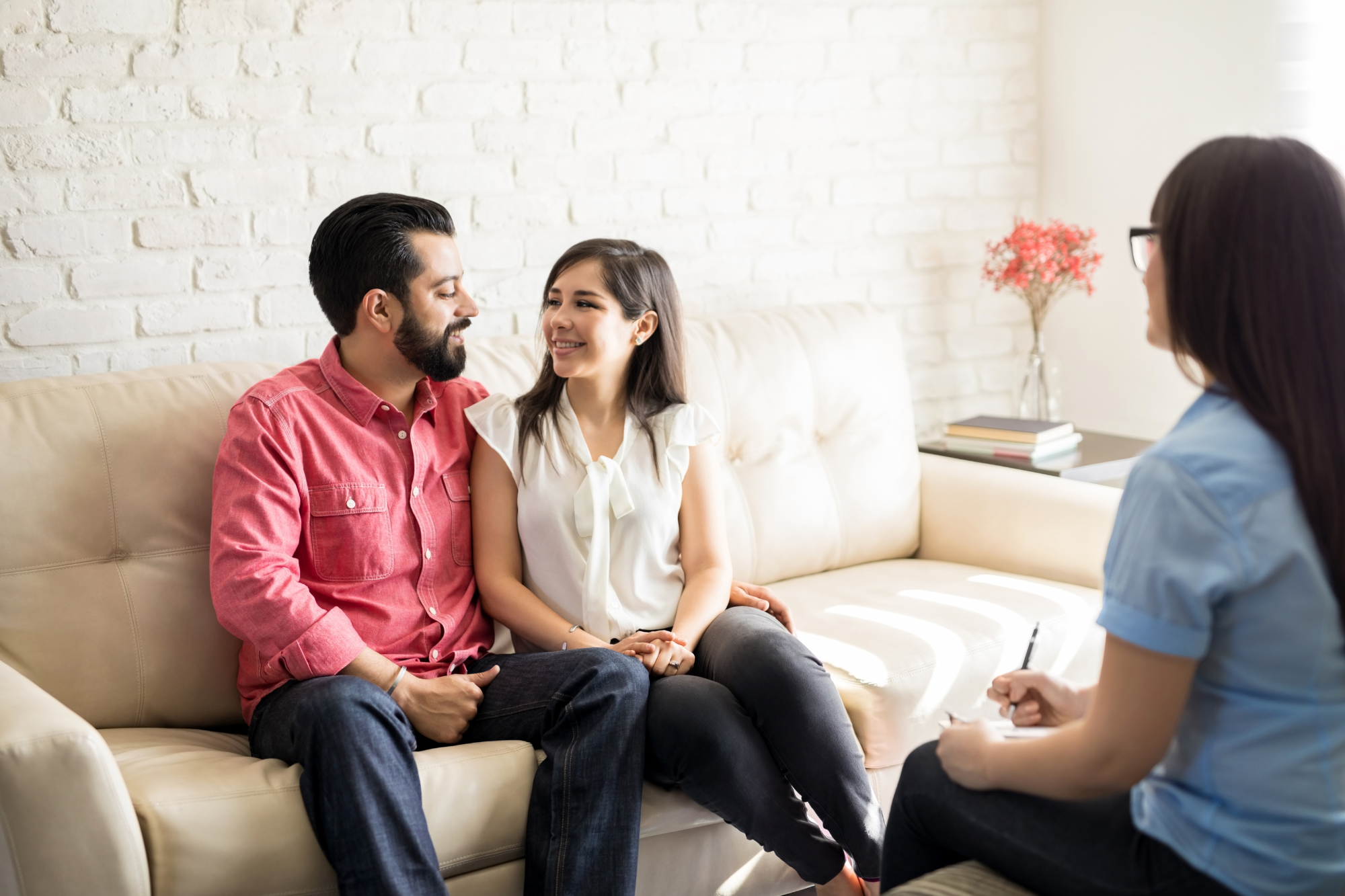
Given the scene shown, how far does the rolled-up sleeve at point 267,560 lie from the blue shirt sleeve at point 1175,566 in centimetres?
104

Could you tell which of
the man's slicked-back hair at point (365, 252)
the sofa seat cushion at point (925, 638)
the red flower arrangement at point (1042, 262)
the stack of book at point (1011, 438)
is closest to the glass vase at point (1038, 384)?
the red flower arrangement at point (1042, 262)

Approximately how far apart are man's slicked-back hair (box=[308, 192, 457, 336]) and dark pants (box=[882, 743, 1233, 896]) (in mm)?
1048

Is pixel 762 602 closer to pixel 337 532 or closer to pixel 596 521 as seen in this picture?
pixel 596 521

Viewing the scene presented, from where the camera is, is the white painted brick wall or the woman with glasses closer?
the woman with glasses

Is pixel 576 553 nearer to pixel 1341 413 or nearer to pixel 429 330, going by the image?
pixel 429 330

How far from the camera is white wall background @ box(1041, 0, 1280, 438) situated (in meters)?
→ 2.73

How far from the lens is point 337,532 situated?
1.70 meters

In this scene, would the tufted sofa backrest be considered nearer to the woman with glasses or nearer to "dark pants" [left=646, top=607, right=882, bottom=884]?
"dark pants" [left=646, top=607, right=882, bottom=884]

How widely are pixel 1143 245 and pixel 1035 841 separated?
23.0 inches

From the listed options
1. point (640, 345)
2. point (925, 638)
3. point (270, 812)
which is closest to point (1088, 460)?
point (925, 638)

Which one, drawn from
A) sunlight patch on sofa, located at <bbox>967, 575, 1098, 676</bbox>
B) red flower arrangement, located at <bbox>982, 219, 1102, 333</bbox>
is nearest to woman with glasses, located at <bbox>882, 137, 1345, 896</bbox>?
sunlight patch on sofa, located at <bbox>967, 575, 1098, 676</bbox>

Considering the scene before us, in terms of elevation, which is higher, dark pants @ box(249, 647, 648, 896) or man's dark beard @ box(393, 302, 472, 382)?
man's dark beard @ box(393, 302, 472, 382)

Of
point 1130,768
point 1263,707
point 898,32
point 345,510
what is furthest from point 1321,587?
point 898,32

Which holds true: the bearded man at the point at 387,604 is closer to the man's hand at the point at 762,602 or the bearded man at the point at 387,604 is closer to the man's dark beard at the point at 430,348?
the man's dark beard at the point at 430,348
